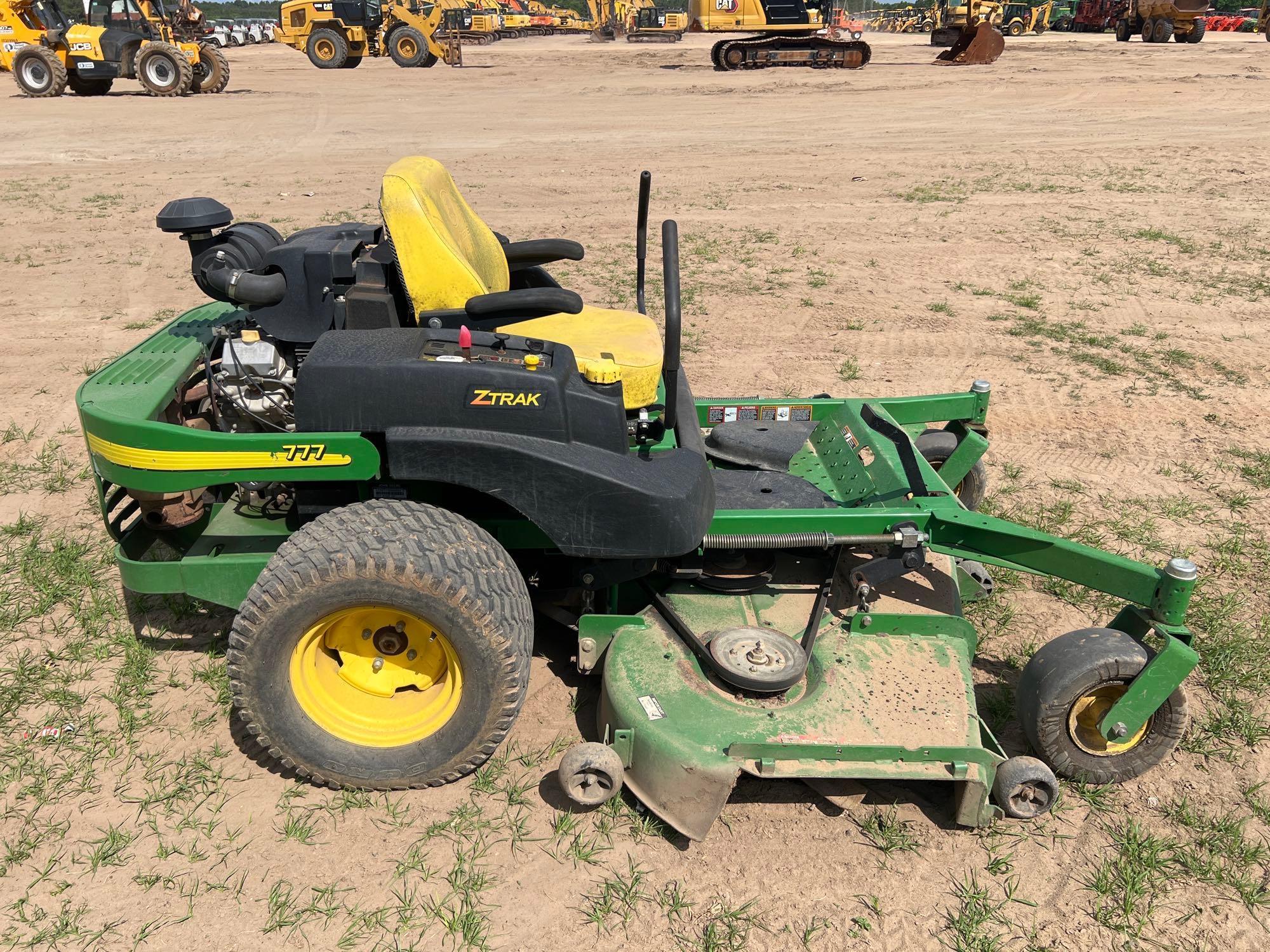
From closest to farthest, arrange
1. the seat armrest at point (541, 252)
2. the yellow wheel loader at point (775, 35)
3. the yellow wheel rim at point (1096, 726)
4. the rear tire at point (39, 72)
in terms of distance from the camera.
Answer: the yellow wheel rim at point (1096, 726)
the seat armrest at point (541, 252)
the rear tire at point (39, 72)
the yellow wheel loader at point (775, 35)

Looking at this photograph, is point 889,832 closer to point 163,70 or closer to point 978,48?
point 163,70

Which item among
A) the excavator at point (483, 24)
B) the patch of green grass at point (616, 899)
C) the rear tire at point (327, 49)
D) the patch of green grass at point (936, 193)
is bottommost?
the patch of green grass at point (616, 899)

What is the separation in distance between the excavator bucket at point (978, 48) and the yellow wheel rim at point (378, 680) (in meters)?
27.4

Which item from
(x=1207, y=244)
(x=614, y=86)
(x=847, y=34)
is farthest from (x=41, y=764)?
(x=847, y=34)

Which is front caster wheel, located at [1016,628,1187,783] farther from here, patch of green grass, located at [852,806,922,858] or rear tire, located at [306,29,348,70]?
rear tire, located at [306,29,348,70]

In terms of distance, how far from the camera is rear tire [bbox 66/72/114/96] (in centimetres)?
2183

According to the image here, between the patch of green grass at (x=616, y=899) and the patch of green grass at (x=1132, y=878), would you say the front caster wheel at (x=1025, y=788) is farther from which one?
the patch of green grass at (x=616, y=899)

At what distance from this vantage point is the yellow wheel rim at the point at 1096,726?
10.1ft

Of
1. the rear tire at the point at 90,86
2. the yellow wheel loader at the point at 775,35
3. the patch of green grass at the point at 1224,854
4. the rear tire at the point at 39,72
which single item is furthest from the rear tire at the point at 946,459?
the rear tire at the point at 90,86

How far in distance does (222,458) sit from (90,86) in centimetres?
2370

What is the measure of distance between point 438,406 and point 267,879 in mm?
1420

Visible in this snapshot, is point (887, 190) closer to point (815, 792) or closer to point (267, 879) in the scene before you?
point (815, 792)

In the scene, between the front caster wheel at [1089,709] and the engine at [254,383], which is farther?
the engine at [254,383]

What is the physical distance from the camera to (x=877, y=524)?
3.21m
